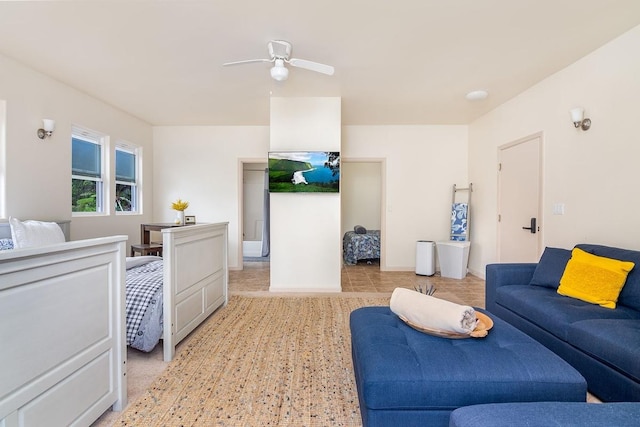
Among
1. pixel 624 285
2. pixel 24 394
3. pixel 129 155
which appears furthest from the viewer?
pixel 129 155

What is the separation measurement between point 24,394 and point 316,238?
126 inches

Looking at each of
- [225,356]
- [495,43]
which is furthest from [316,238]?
[495,43]

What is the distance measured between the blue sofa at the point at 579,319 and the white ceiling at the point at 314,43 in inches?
74.0

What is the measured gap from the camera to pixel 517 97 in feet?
12.8

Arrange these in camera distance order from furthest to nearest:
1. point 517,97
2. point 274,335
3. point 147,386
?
point 517,97, point 274,335, point 147,386

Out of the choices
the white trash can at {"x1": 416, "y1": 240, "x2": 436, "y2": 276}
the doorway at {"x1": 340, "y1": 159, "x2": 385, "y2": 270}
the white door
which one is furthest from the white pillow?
the doorway at {"x1": 340, "y1": 159, "x2": 385, "y2": 270}

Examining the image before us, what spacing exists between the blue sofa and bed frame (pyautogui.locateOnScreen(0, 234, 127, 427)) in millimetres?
2695

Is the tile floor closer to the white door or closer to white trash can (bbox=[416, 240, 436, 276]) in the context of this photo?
white trash can (bbox=[416, 240, 436, 276])

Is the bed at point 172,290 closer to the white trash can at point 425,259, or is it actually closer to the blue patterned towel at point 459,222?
the white trash can at point 425,259

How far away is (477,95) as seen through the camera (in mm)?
3832

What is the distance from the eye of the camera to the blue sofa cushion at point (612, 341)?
4.94ft

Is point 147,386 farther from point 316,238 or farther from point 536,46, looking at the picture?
point 536,46

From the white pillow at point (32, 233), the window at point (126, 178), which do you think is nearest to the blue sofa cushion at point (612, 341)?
the white pillow at point (32, 233)

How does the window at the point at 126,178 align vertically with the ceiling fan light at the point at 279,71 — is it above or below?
below
